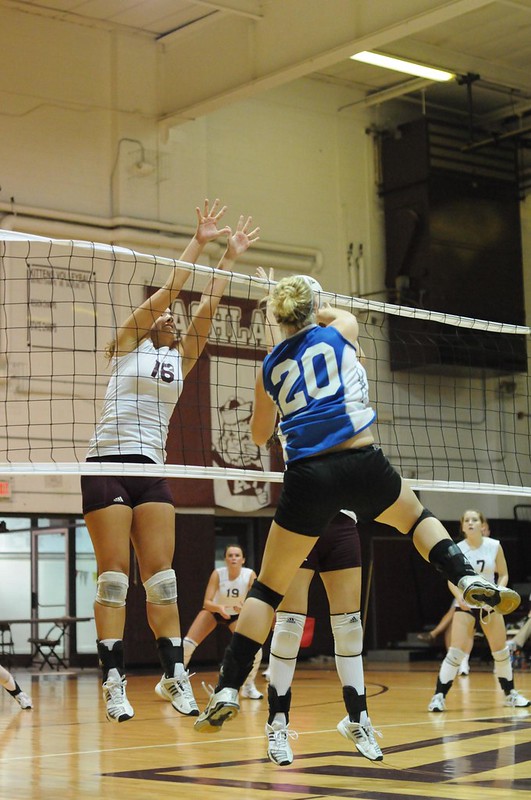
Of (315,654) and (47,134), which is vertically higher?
(47,134)

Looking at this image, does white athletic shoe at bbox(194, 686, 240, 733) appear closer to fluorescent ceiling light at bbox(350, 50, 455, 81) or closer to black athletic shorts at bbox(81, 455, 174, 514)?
black athletic shorts at bbox(81, 455, 174, 514)

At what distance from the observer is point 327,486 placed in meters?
4.64

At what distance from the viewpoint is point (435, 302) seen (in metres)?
17.7

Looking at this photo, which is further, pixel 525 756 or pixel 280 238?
pixel 280 238

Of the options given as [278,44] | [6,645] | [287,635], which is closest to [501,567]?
[287,635]

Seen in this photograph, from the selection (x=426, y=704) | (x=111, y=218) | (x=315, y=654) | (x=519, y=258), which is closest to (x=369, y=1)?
(x=111, y=218)

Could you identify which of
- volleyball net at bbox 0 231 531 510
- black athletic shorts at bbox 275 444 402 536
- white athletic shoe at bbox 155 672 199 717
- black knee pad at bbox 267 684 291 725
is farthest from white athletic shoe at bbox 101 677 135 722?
volleyball net at bbox 0 231 531 510

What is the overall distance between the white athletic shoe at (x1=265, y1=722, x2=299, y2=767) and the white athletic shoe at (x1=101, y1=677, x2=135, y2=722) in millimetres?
755

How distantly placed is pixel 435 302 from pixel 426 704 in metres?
A: 8.89

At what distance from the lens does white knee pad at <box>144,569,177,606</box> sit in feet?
19.5

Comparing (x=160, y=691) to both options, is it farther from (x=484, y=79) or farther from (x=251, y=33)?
(x=484, y=79)

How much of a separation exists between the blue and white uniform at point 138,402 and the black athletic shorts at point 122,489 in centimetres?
5

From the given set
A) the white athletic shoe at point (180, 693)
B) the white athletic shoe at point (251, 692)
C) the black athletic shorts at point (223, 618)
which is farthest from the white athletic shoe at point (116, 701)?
the black athletic shorts at point (223, 618)

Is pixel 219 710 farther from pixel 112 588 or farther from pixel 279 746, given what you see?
pixel 112 588
